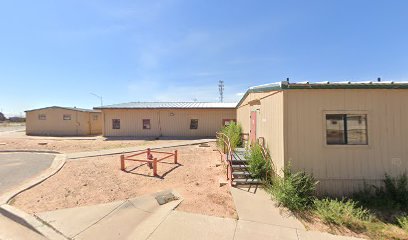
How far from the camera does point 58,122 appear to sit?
28.8 meters

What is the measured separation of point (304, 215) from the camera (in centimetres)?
620

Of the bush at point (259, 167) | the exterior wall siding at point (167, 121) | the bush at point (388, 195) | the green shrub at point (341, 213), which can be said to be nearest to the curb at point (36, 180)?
the bush at point (259, 167)

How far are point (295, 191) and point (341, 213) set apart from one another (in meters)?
1.11

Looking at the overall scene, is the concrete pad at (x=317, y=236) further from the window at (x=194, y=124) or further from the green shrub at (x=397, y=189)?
the window at (x=194, y=124)

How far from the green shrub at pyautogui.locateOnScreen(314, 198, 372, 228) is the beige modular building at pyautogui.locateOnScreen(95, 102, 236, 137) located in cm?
1843

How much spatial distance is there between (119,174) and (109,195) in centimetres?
251

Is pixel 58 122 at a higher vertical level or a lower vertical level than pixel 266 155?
higher

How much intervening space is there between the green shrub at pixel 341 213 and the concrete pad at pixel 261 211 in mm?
703

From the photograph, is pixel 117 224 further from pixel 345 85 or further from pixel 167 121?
pixel 167 121

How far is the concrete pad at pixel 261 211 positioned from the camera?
19.2ft

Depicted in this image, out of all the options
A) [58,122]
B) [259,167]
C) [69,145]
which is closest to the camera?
[259,167]

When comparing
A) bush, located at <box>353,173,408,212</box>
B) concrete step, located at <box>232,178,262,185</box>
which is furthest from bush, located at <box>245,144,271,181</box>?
bush, located at <box>353,173,408,212</box>

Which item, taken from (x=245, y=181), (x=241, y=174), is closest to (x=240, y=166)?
(x=241, y=174)

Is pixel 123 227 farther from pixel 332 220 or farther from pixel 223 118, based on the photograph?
pixel 223 118
